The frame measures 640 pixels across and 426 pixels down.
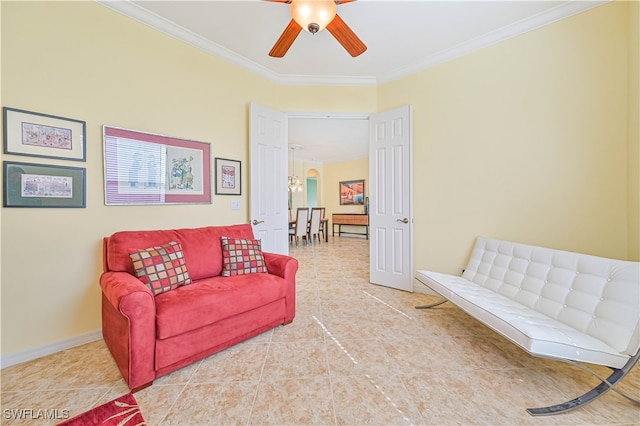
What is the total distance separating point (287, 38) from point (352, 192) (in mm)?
6891

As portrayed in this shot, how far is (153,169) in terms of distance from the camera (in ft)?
8.01

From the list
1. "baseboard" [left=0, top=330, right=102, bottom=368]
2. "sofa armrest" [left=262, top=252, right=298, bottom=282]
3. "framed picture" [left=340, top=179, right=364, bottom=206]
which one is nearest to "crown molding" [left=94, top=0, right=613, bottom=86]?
"sofa armrest" [left=262, top=252, right=298, bottom=282]

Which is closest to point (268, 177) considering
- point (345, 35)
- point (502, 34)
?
point (345, 35)

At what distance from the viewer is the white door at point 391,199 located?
3.21m

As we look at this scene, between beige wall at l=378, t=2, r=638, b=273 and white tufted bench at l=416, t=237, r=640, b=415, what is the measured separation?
53cm

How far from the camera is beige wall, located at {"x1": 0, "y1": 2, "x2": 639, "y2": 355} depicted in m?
1.87

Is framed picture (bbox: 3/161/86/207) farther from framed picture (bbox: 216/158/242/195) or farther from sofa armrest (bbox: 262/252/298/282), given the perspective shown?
sofa armrest (bbox: 262/252/298/282)

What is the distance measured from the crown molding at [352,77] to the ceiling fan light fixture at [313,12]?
64.8 inches

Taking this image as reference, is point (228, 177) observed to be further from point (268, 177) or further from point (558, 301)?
point (558, 301)

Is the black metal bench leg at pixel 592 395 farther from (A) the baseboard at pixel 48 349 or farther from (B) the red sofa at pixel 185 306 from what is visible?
(A) the baseboard at pixel 48 349

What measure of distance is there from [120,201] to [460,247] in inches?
137

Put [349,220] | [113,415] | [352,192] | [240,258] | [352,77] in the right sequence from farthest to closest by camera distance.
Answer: [352,192] < [349,220] < [352,77] < [240,258] < [113,415]

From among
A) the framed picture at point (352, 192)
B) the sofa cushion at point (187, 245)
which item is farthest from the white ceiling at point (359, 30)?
the framed picture at point (352, 192)

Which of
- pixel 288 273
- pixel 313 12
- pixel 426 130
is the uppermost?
pixel 313 12
